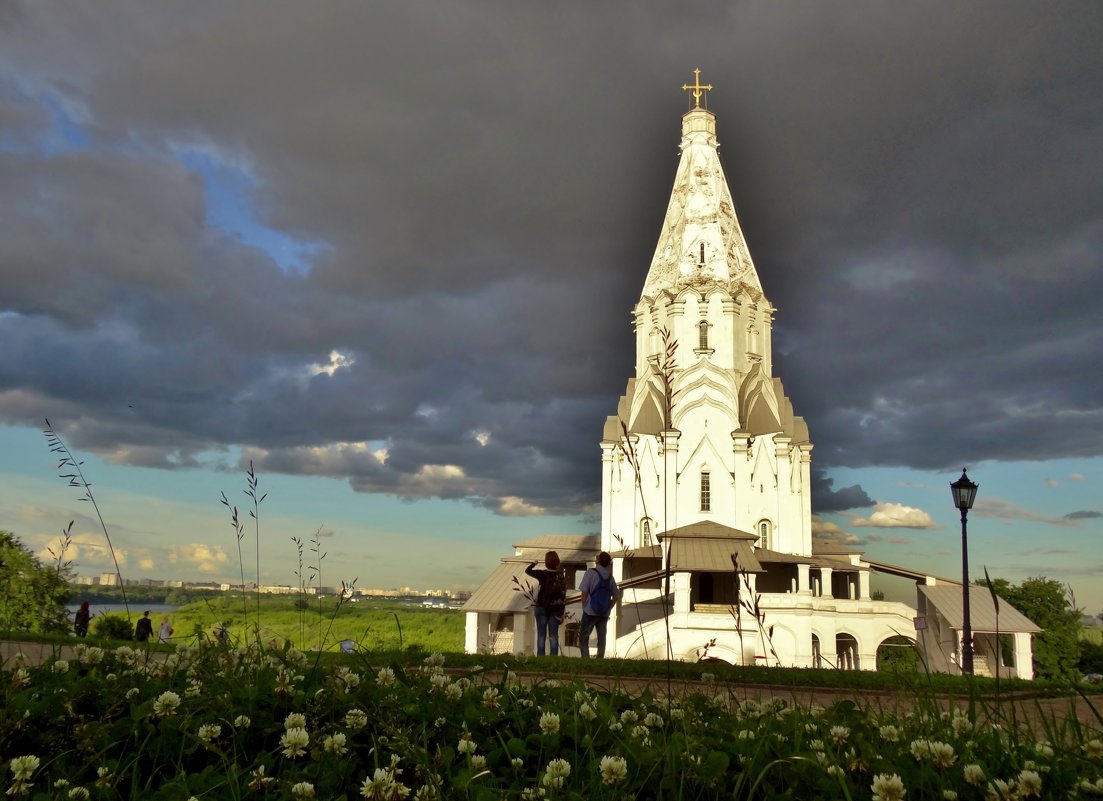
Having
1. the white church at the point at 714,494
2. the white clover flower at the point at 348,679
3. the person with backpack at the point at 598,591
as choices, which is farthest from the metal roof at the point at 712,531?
the white clover flower at the point at 348,679

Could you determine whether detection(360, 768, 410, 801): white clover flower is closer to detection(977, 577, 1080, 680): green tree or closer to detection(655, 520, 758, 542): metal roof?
detection(655, 520, 758, 542): metal roof

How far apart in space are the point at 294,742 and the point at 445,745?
25.6 inches

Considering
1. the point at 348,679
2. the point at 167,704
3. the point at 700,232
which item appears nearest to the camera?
the point at 167,704

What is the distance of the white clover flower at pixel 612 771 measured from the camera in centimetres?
298

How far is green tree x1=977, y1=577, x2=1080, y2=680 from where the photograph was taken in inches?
1624

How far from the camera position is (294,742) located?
311 cm

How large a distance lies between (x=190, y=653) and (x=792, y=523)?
36761 millimetres

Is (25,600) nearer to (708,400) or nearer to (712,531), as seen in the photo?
(712,531)

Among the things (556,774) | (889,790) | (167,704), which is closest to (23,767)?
(167,704)

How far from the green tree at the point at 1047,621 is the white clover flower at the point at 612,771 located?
142 feet

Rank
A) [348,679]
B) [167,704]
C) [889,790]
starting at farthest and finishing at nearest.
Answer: [348,679], [167,704], [889,790]

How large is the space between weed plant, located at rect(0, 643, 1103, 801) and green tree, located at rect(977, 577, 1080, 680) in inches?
1658

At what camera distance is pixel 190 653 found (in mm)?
4406

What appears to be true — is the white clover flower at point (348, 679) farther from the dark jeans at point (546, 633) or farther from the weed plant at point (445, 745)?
the dark jeans at point (546, 633)
